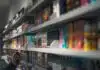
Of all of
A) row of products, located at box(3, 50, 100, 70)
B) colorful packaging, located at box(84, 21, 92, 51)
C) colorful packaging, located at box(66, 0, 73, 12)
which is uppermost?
colorful packaging, located at box(66, 0, 73, 12)

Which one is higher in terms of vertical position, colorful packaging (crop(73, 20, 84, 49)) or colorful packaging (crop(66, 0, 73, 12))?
colorful packaging (crop(66, 0, 73, 12))

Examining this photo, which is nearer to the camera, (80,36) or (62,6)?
(80,36)

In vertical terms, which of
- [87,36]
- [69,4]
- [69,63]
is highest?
[69,4]

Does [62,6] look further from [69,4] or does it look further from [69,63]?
[69,63]

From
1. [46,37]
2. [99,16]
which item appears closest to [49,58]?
[46,37]

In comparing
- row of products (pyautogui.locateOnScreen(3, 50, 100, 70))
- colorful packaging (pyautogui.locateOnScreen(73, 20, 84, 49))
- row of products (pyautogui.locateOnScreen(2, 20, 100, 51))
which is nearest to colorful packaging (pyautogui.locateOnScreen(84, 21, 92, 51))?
row of products (pyautogui.locateOnScreen(2, 20, 100, 51))

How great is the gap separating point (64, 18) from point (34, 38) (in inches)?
75.8

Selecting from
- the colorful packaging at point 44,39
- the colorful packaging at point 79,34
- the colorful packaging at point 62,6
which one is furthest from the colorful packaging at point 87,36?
the colorful packaging at point 44,39

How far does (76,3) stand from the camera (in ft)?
6.29

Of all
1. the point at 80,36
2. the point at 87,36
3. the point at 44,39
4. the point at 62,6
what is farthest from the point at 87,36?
the point at 44,39

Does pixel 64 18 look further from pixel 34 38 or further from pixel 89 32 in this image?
pixel 34 38

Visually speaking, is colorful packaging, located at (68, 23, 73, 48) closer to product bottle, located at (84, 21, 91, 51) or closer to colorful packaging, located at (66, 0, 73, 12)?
colorful packaging, located at (66, 0, 73, 12)

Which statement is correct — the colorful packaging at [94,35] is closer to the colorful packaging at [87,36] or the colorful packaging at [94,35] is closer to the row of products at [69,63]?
the colorful packaging at [87,36]

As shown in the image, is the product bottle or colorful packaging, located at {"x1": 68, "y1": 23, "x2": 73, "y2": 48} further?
colorful packaging, located at {"x1": 68, "y1": 23, "x2": 73, "y2": 48}
